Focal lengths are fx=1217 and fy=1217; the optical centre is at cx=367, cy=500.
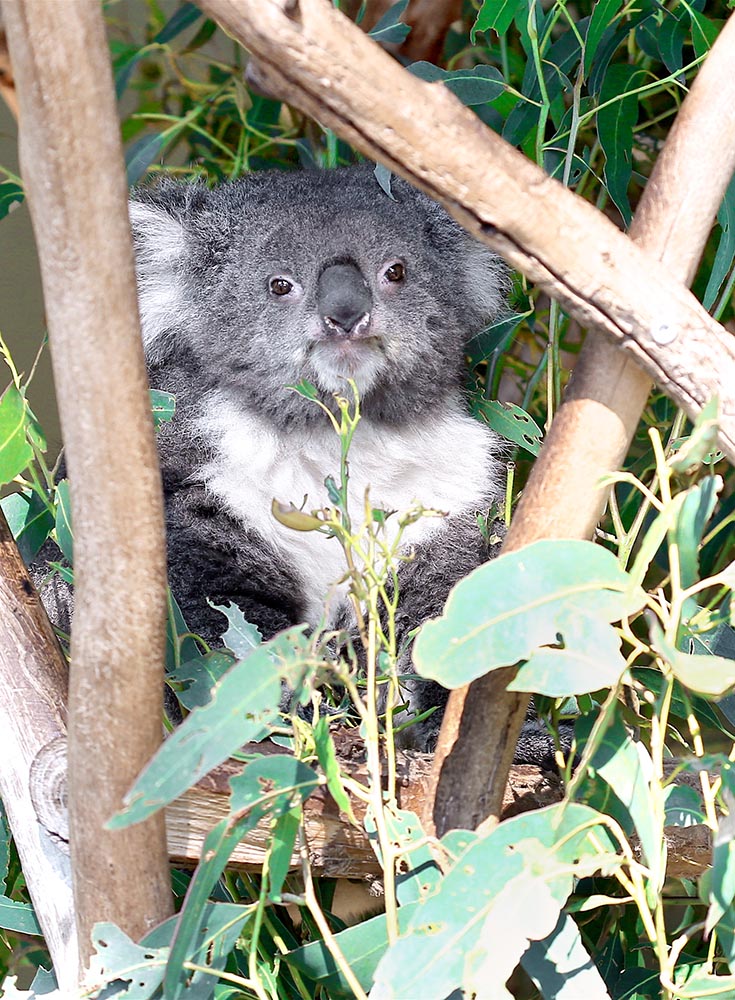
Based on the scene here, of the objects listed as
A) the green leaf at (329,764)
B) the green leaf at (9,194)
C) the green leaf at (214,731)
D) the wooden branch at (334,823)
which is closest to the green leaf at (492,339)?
the wooden branch at (334,823)

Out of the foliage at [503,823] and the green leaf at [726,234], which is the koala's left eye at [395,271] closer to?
the foliage at [503,823]

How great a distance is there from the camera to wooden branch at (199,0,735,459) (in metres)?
0.99

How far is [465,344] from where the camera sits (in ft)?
6.92

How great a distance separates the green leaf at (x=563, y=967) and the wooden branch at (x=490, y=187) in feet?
1.63

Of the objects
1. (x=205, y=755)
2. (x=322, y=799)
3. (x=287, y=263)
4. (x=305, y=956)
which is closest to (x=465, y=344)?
(x=287, y=263)

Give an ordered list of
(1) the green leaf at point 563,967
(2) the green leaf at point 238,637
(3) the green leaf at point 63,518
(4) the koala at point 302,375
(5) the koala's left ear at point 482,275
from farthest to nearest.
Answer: (5) the koala's left ear at point 482,275
(4) the koala at point 302,375
(3) the green leaf at point 63,518
(2) the green leaf at point 238,637
(1) the green leaf at point 563,967

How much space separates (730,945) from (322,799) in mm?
475

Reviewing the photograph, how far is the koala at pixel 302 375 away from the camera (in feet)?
6.37

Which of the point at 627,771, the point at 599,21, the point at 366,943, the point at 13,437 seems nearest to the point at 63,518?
the point at 13,437

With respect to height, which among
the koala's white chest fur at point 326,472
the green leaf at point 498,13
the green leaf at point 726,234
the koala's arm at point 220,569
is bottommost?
the koala's arm at point 220,569

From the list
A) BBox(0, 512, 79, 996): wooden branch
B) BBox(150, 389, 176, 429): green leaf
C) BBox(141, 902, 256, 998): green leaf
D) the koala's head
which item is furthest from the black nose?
BBox(141, 902, 256, 998): green leaf

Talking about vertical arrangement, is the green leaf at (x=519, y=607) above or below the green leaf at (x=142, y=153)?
above

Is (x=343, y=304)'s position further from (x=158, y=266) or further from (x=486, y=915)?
(x=486, y=915)

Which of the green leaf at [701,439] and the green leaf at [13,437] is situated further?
the green leaf at [13,437]
